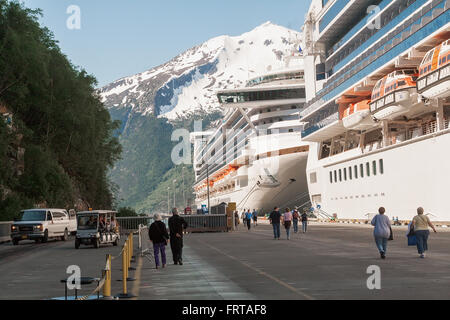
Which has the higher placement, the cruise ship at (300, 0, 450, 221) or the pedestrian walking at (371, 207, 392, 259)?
the cruise ship at (300, 0, 450, 221)

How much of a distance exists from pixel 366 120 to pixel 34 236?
29827 millimetres

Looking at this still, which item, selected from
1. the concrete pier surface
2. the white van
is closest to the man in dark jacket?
the concrete pier surface

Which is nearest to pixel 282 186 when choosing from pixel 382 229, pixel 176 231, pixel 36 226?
pixel 36 226

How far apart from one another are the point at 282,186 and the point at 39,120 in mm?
40464

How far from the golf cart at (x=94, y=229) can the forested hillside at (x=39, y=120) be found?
40.9 ft

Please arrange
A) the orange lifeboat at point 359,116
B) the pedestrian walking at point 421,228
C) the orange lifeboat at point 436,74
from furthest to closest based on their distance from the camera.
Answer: the orange lifeboat at point 359,116
the orange lifeboat at point 436,74
the pedestrian walking at point 421,228

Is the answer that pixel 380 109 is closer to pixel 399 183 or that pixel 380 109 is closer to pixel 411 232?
pixel 399 183

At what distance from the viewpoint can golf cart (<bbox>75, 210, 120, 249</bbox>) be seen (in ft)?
100

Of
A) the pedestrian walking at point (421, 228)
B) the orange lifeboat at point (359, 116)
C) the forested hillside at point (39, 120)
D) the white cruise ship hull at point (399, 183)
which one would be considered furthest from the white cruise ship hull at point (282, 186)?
the pedestrian walking at point (421, 228)

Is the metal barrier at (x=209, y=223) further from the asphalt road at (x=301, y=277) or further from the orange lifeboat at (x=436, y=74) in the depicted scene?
the asphalt road at (x=301, y=277)

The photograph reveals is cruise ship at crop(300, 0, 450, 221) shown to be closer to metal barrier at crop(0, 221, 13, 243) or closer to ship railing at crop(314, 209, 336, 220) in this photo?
ship railing at crop(314, 209, 336, 220)

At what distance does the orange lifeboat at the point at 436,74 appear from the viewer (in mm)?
37875

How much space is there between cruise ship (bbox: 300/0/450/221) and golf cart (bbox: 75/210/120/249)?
20426 mm

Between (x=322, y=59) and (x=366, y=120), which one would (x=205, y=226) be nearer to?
(x=366, y=120)
